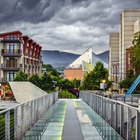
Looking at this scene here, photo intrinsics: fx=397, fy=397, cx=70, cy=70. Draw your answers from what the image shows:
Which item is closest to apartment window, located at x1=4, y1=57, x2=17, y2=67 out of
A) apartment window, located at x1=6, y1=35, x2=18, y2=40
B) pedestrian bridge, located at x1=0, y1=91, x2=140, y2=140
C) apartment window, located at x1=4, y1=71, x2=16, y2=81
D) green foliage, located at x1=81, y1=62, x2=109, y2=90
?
apartment window, located at x1=4, y1=71, x2=16, y2=81

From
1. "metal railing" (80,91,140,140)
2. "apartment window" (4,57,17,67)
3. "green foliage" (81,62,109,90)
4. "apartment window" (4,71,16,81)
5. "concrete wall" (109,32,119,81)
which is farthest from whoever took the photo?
"concrete wall" (109,32,119,81)

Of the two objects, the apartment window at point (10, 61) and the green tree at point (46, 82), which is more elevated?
the apartment window at point (10, 61)

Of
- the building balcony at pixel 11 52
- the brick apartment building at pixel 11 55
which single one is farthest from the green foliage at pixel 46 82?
the building balcony at pixel 11 52

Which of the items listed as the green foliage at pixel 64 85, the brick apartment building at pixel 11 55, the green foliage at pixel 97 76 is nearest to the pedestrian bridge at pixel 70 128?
the green foliage at pixel 97 76

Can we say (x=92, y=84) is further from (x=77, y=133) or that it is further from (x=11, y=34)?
(x=77, y=133)

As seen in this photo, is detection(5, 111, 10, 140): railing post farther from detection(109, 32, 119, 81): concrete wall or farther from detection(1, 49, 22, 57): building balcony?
detection(109, 32, 119, 81): concrete wall

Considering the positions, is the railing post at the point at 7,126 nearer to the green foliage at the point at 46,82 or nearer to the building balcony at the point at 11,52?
the green foliage at the point at 46,82

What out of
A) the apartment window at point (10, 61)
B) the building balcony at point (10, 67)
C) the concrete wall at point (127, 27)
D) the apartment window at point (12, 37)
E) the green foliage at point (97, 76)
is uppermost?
the concrete wall at point (127, 27)

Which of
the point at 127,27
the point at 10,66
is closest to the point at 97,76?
the point at 10,66

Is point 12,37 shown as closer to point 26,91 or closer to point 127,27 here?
point 127,27

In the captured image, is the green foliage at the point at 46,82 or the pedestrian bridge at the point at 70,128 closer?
the pedestrian bridge at the point at 70,128

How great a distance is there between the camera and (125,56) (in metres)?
97.7

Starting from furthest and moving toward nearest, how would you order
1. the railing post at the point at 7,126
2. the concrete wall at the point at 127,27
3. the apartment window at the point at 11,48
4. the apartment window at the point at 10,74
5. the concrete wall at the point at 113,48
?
the concrete wall at the point at 113,48 → the concrete wall at the point at 127,27 → the apartment window at the point at 10,74 → the apartment window at the point at 11,48 → the railing post at the point at 7,126

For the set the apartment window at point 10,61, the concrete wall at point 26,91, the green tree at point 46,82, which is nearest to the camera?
the concrete wall at point 26,91
